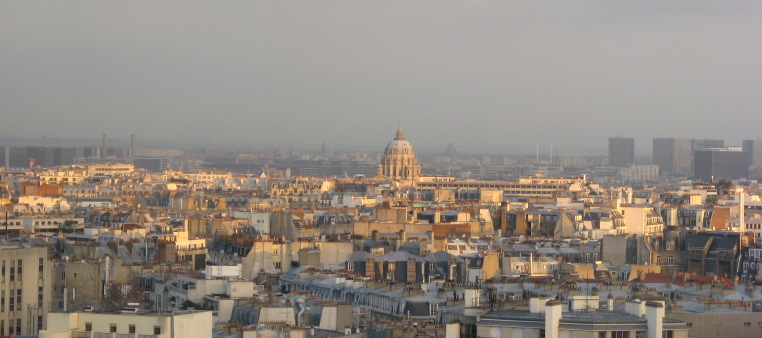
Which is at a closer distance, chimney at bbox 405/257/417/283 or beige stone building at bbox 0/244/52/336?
beige stone building at bbox 0/244/52/336

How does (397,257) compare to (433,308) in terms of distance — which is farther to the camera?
(397,257)

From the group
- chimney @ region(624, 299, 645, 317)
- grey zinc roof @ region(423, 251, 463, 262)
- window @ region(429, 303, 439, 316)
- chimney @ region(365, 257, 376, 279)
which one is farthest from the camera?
grey zinc roof @ region(423, 251, 463, 262)

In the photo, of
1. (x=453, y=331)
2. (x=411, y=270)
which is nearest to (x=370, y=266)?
(x=411, y=270)

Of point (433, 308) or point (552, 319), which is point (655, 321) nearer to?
point (552, 319)

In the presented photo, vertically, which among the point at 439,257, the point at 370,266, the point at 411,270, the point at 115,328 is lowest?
the point at 411,270

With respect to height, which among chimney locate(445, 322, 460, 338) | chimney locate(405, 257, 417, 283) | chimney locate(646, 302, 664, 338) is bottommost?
chimney locate(405, 257, 417, 283)

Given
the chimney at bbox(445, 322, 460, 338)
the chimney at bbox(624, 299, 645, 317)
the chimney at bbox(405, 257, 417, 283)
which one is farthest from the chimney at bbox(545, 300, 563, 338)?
the chimney at bbox(405, 257, 417, 283)

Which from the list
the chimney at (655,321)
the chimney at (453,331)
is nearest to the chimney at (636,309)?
the chimney at (655,321)

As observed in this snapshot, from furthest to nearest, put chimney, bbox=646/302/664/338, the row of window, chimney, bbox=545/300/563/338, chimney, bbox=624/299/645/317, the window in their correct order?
1. the window
2. chimney, bbox=624/299/645/317
3. chimney, bbox=646/302/664/338
4. chimney, bbox=545/300/563/338
5. the row of window

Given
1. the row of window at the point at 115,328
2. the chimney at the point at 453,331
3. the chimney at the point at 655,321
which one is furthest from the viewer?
the chimney at the point at 453,331

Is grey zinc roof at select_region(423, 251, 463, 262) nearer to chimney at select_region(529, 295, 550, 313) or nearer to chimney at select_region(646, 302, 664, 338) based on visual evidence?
chimney at select_region(529, 295, 550, 313)

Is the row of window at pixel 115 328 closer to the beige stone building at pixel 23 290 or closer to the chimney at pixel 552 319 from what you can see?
the chimney at pixel 552 319

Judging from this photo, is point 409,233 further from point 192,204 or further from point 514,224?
point 192,204

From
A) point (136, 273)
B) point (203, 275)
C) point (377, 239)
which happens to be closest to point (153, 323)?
point (203, 275)
